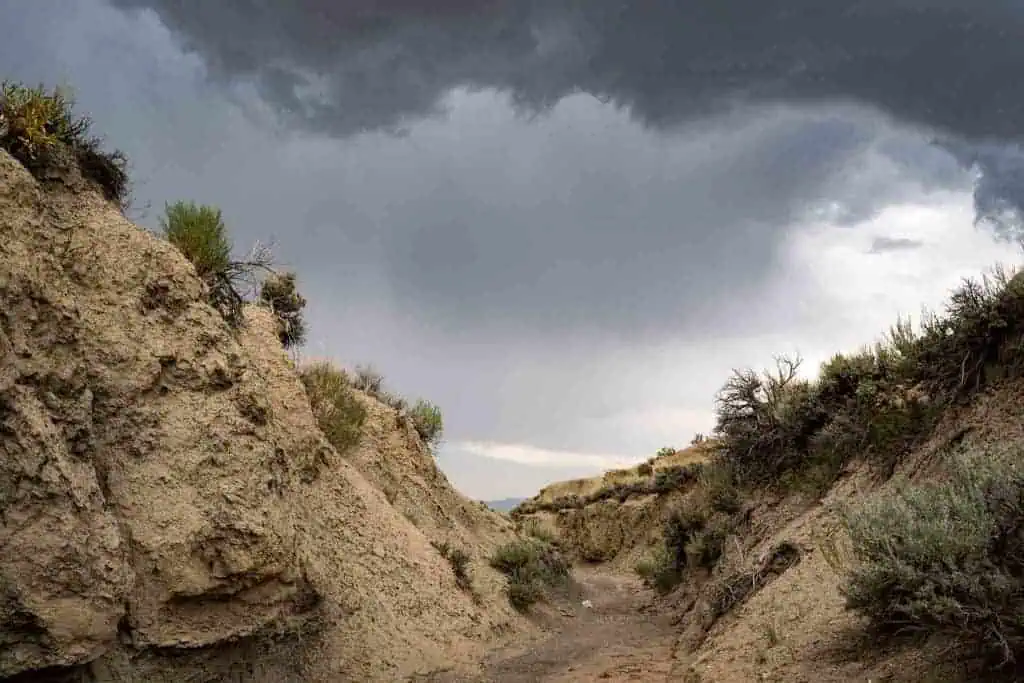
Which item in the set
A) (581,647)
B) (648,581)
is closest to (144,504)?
(581,647)

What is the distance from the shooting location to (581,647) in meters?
11.5

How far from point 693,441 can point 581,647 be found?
68.5ft

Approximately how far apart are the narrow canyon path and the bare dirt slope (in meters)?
1.36

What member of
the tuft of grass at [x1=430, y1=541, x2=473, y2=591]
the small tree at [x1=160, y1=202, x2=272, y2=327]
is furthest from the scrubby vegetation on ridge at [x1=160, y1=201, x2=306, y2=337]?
the tuft of grass at [x1=430, y1=541, x2=473, y2=591]

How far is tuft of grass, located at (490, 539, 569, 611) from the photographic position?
13.1 meters

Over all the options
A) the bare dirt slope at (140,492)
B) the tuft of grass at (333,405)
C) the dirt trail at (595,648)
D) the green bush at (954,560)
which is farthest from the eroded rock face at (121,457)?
the green bush at (954,560)

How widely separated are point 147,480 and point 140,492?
0.38 feet

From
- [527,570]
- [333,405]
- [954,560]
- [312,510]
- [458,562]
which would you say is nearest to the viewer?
[954,560]

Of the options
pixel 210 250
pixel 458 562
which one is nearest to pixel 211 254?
pixel 210 250

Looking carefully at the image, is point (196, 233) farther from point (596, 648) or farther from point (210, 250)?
point (596, 648)

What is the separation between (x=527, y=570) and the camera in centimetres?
1416

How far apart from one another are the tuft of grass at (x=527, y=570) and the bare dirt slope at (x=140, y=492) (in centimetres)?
380

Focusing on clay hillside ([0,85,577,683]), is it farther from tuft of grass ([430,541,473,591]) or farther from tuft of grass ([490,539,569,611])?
tuft of grass ([490,539,569,611])

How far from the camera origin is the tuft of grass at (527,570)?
13055 mm
